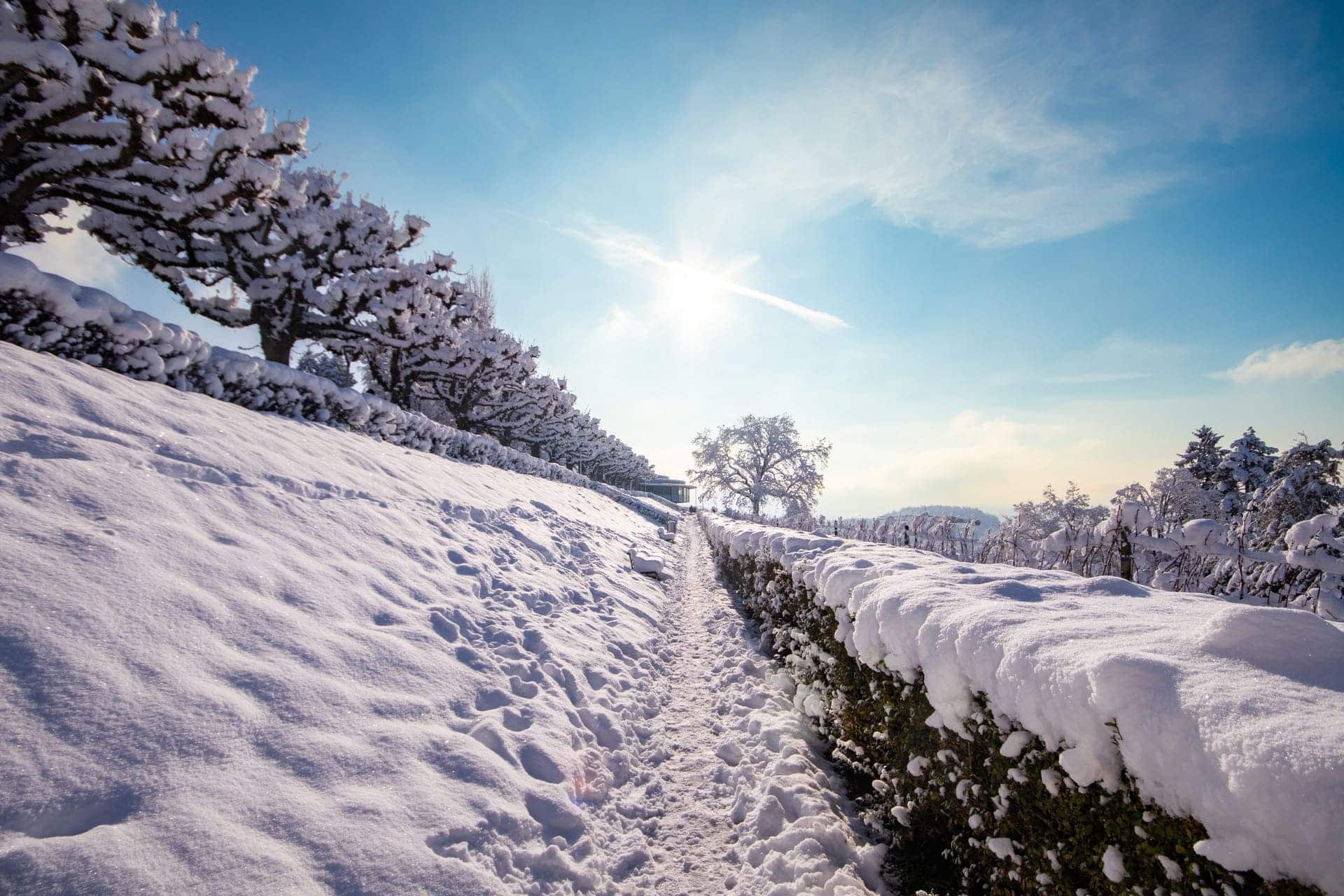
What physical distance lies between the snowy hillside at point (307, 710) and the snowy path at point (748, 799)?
21 millimetres

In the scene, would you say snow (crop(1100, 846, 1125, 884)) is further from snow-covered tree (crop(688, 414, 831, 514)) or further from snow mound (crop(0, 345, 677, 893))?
snow-covered tree (crop(688, 414, 831, 514))

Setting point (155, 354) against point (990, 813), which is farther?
point (155, 354)

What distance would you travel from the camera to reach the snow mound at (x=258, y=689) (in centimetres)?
199

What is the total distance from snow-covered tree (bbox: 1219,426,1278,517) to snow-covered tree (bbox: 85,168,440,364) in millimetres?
A: 38710

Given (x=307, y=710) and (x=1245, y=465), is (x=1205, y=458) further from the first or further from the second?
(x=307, y=710)

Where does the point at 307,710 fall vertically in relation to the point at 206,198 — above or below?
below

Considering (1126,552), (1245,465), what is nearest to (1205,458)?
(1245,465)

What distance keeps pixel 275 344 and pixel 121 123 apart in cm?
616

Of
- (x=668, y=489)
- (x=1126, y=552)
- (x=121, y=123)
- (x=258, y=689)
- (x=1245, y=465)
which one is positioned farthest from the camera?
(x=668, y=489)

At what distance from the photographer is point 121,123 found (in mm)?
6898

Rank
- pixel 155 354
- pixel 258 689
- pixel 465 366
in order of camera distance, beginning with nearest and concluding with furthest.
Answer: pixel 258 689 → pixel 155 354 → pixel 465 366

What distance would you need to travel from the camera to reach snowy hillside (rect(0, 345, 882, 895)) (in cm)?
203

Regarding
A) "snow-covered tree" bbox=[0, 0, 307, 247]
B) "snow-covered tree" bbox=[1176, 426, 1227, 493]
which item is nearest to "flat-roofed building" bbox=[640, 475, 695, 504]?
"snow-covered tree" bbox=[1176, 426, 1227, 493]

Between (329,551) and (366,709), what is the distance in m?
2.00
